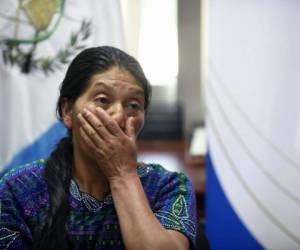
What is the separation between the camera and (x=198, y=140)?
11.0 feet

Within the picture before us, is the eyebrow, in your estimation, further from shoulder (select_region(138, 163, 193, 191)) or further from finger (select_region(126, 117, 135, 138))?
shoulder (select_region(138, 163, 193, 191))

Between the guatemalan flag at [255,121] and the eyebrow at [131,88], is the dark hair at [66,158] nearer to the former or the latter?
the eyebrow at [131,88]

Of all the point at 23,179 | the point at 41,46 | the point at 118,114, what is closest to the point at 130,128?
the point at 118,114

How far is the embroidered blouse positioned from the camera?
0.99m

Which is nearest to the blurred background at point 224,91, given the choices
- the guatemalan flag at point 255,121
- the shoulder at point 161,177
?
the guatemalan flag at point 255,121

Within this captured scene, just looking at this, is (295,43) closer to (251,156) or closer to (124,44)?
(251,156)

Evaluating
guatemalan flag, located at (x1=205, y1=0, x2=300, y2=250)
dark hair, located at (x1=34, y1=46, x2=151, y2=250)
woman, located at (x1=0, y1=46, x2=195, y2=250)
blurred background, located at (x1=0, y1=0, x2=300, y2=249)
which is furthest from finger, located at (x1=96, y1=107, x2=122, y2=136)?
guatemalan flag, located at (x1=205, y1=0, x2=300, y2=250)

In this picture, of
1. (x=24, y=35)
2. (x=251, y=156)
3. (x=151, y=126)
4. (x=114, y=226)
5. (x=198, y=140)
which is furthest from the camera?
(x=151, y=126)

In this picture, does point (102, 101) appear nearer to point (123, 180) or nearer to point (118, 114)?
point (118, 114)

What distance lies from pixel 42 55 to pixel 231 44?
0.83 metres

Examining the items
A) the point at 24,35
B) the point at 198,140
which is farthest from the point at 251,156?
the point at 198,140

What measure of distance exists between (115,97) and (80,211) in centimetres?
30

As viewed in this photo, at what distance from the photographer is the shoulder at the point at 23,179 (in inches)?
40.9

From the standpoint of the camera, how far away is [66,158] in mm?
1102
